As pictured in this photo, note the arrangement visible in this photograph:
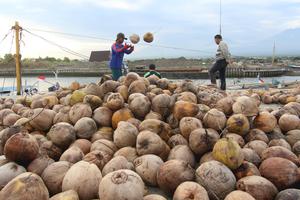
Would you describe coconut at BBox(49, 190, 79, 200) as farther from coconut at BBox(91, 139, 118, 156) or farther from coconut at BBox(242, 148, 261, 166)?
coconut at BBox(242, 148, 261, 166)

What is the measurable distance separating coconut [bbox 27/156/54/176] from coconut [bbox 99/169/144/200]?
0.87 meters

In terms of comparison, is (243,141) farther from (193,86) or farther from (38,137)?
(38,137)

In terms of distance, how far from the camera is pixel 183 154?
345cm

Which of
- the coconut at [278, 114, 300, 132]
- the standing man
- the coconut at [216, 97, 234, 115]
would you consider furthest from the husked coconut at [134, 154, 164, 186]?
the standing man

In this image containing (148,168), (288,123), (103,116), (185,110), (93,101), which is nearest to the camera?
(148,168)

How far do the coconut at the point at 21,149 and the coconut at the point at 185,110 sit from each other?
192 centimetres

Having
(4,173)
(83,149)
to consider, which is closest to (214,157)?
(83,149)

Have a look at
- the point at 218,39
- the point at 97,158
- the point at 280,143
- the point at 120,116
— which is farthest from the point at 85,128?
the point at 218,39

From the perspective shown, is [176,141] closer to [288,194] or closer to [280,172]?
[280,172]

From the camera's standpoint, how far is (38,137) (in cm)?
397

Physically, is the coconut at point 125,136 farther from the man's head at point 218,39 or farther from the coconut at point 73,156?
the man's head at point 218,39

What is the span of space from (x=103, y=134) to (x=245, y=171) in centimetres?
188

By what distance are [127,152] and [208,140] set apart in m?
0.94

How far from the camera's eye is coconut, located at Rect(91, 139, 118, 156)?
364 cm
